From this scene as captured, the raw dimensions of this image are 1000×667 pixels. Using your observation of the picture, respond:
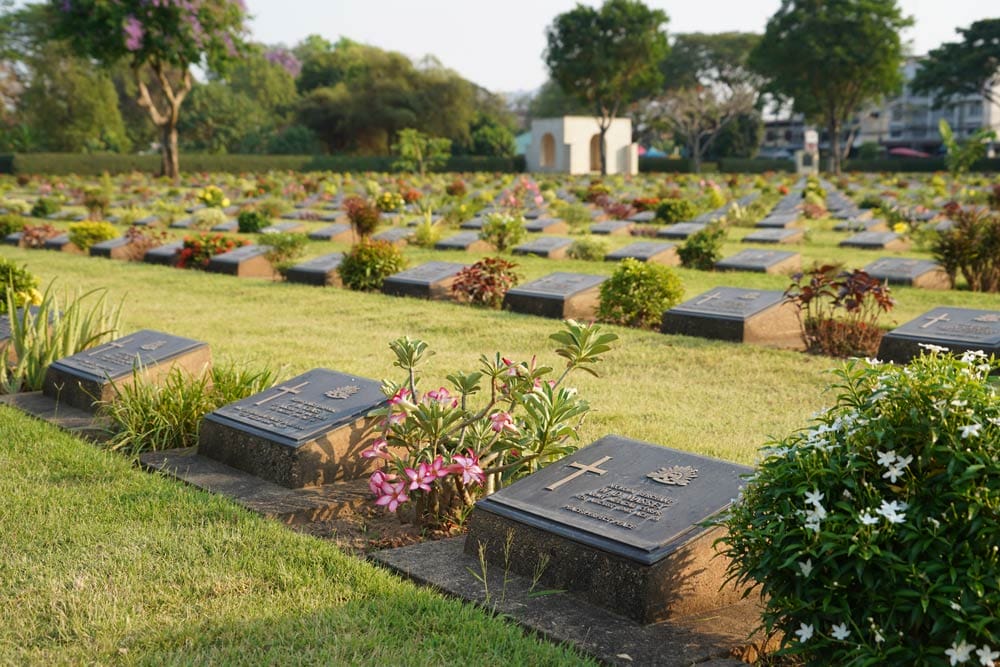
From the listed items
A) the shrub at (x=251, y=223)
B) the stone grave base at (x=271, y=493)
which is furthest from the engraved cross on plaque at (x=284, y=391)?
the shrub at (x=251, y=223)

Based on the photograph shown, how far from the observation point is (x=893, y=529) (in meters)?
2.37

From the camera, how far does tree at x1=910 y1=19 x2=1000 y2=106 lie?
49.8 m

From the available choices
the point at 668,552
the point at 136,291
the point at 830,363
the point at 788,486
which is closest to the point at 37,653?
the point at 668,552

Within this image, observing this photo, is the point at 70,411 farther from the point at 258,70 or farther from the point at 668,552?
the point at 258,70

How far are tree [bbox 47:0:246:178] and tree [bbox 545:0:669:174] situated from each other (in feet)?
69.3

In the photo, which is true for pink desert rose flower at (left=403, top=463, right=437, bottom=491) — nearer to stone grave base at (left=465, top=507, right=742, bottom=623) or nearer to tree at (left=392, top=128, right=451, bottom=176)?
stone grave base at (left=465, top=507, right=742, bottom=623)

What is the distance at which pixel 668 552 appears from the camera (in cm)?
302

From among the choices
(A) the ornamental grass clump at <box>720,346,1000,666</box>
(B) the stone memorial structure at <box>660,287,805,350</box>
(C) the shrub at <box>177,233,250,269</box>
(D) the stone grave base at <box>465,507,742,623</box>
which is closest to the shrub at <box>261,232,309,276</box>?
(C) the shrub at <box>177,233,250,269</box>

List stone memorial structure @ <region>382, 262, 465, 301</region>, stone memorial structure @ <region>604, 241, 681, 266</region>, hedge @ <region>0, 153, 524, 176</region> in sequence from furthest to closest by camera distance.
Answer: hedge @ <region>0, 153, 524, 176</region>
stone memorial structure @ <region>604, 241, 681, 266</region>
stone memorial structure @ <region>382, 262, 465, 301</region>

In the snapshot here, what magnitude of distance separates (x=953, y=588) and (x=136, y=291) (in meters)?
10.7

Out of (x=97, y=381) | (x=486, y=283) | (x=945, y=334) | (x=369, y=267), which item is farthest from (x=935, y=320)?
(x=369, y=267)

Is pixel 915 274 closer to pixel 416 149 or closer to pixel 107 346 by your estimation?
pixel 107 346

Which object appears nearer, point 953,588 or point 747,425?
point 953,588

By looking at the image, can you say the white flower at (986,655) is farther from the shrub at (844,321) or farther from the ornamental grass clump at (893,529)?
the shrub at (844,321)
